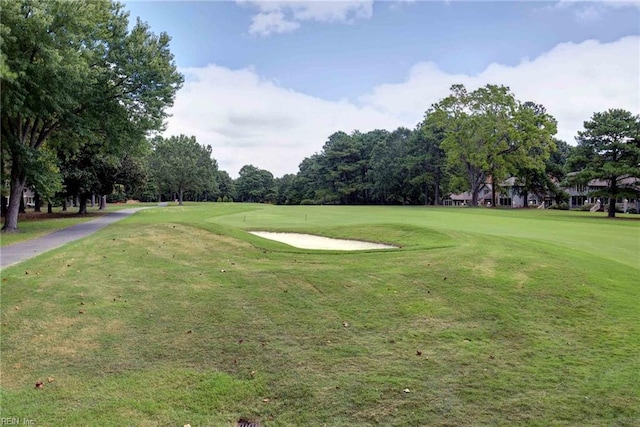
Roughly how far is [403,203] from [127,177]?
5290 centimetres

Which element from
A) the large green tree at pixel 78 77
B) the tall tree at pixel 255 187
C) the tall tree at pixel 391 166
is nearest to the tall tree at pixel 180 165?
the tall tree at pixel 255 187

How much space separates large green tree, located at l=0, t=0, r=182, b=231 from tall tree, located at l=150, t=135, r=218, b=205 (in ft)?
153

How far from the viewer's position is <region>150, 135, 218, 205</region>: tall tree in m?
71.2

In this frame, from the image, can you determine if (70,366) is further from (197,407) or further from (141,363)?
(197,407)

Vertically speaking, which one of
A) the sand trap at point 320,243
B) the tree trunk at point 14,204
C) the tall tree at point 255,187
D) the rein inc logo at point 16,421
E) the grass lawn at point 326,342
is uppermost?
the tall tree at point 255,187

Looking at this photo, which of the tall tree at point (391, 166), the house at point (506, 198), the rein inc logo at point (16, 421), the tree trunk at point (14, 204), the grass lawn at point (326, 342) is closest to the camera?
the rein inc logo at point (16, 421)

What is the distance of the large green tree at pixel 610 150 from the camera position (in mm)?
38281

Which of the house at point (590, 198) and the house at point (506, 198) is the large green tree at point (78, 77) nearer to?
the house at point (590, 198)

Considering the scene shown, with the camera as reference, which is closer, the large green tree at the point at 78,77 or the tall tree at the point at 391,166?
the large green tree at the point at 78,77

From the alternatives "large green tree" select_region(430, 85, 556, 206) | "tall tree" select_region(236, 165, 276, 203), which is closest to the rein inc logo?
"large green tree" select_region(430, 85, 556, 206)

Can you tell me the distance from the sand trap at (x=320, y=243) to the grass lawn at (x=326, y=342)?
411 centimetres

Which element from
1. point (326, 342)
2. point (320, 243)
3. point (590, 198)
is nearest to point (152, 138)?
point (320, 243)

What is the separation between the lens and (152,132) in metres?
24.4

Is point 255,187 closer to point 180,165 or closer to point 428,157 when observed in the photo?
point 180,165
